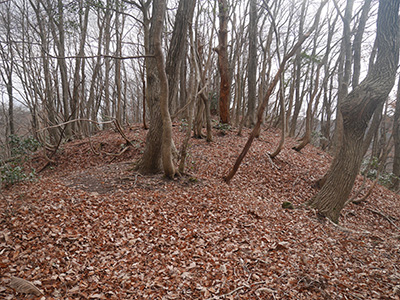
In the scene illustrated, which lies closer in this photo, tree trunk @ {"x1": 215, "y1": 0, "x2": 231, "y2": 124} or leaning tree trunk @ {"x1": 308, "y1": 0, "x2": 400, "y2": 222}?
leaning tree trunk @ {"x1": 308, "y1": 0, "x2": 400, "y2": 222}

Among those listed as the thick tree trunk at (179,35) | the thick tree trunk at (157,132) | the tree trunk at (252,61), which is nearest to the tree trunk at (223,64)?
the tree trunk at (252,61)

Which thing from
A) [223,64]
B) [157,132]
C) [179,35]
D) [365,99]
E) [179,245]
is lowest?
[179,245]

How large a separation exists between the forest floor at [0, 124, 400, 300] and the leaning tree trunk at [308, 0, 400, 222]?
1037 millimetres

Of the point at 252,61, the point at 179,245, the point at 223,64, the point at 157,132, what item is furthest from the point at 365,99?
the point at 252,61

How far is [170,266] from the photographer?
304 cm

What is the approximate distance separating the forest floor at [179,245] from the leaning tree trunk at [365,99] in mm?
1037

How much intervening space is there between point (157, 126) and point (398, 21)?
510 cm

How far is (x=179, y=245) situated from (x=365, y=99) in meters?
4.11

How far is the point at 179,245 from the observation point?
136 inches

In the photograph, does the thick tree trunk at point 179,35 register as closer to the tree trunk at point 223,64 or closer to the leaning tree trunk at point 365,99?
the leaning tree trunk at point 365,99

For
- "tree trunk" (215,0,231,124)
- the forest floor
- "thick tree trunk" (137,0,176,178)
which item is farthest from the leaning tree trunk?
"tree trunk" (215,0,231,124)

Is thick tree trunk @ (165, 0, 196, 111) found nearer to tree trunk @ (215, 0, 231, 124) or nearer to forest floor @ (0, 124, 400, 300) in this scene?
forest floor @ (0, 124, 400, 300)

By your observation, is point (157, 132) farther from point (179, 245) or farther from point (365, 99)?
point (365, 99)

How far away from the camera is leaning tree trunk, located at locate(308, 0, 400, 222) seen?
3.93 m
